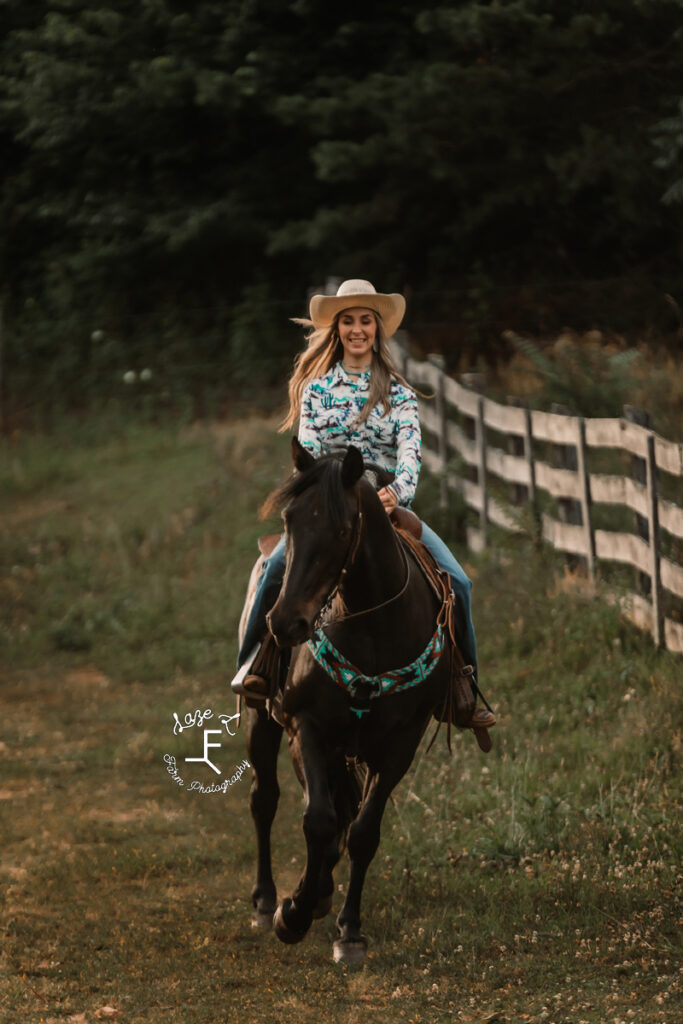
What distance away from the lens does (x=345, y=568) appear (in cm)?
520

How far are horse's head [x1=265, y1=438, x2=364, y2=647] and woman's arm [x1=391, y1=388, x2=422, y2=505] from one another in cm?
59

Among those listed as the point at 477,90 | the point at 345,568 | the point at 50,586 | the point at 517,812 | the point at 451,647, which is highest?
the point at 477,90

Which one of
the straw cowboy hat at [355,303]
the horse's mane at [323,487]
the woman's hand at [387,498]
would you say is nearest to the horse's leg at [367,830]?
the woman's hand at [387,498]

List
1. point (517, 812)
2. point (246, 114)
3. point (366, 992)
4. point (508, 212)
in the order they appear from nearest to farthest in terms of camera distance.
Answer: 1. point (366, 992)
2. point (517, 812)
3. point (508, 212)
4. point (246, 114)

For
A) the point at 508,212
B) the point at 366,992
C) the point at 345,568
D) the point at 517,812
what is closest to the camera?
the point at 345,568

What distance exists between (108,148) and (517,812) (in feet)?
70.0

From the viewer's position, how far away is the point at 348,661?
18.5ft

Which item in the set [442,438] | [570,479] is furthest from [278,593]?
[442,438]

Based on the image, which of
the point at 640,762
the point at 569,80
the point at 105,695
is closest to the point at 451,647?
the point at 640,762

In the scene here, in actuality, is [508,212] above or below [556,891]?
above

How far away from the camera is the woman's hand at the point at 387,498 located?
5.59 meters

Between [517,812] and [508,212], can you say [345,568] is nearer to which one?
[517,812]

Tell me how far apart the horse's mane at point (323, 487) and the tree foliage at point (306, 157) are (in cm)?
1228

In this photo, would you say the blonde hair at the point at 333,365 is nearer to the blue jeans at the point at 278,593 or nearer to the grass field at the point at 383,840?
the blue jeans at the point at 278,593
